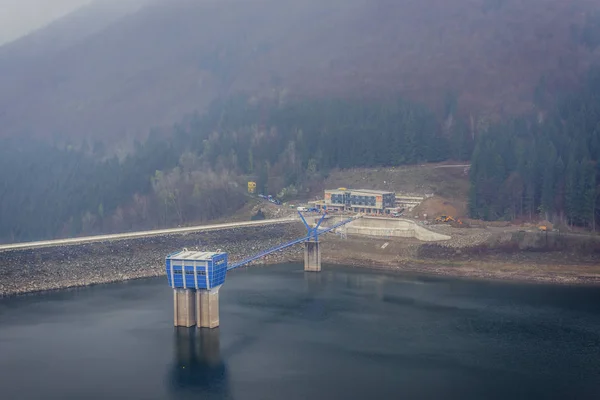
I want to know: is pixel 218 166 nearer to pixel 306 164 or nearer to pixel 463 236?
pixel 306 164

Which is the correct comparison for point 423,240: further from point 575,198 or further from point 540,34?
point 540,34

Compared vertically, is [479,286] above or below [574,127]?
below

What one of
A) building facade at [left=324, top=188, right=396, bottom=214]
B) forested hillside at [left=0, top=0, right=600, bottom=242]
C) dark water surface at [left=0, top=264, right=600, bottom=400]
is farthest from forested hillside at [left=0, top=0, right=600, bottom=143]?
dark water surface at [left=0, top=264, right=600, bottom=400]

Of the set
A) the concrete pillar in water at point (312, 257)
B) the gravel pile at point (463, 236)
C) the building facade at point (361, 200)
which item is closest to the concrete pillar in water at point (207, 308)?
the concrete pillar in water at point (312, 257)

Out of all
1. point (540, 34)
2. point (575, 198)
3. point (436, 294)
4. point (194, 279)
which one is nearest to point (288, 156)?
point (575, 198)

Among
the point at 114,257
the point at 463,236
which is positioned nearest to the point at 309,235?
the point at 463,236

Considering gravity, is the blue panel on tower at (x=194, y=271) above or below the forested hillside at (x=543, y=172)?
below

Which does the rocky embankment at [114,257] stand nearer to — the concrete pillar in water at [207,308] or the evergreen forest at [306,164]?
the evergreen forest at [306,164]
